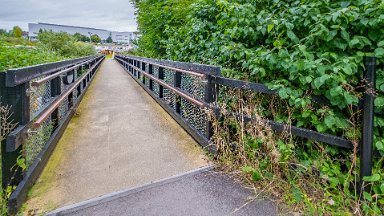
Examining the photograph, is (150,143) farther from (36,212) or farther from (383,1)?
(383,1)

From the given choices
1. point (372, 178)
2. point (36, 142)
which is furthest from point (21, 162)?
point (372, 178)

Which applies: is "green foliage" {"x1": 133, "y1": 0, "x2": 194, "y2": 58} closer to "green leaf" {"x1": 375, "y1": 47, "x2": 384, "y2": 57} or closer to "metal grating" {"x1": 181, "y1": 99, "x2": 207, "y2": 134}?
"metal grating" {"x1": 181, "y1": 99, "x2": 207, "y2": 134}

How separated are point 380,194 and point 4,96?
2.88 meters

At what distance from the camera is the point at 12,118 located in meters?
2.04

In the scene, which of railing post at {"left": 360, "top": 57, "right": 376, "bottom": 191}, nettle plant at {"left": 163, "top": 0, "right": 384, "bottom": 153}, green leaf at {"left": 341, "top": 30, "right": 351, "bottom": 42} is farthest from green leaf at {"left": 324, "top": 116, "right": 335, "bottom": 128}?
green leaf at {"left": 341, "top": 30, "right": 351, "bottom": 42}

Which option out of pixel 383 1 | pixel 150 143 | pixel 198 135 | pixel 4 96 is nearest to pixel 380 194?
pixel 383 1

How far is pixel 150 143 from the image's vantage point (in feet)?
11.1

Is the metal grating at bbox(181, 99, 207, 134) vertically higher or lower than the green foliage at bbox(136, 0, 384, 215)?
lower

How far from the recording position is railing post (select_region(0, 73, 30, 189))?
200 cm

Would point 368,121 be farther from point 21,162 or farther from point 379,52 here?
point 21,162

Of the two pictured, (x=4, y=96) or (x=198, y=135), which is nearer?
(x=4, y=96)

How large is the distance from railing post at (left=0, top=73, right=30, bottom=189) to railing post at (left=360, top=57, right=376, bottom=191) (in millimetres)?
2640

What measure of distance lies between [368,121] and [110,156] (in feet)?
8.16

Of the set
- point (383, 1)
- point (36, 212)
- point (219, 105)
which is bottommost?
point (36, 212)
